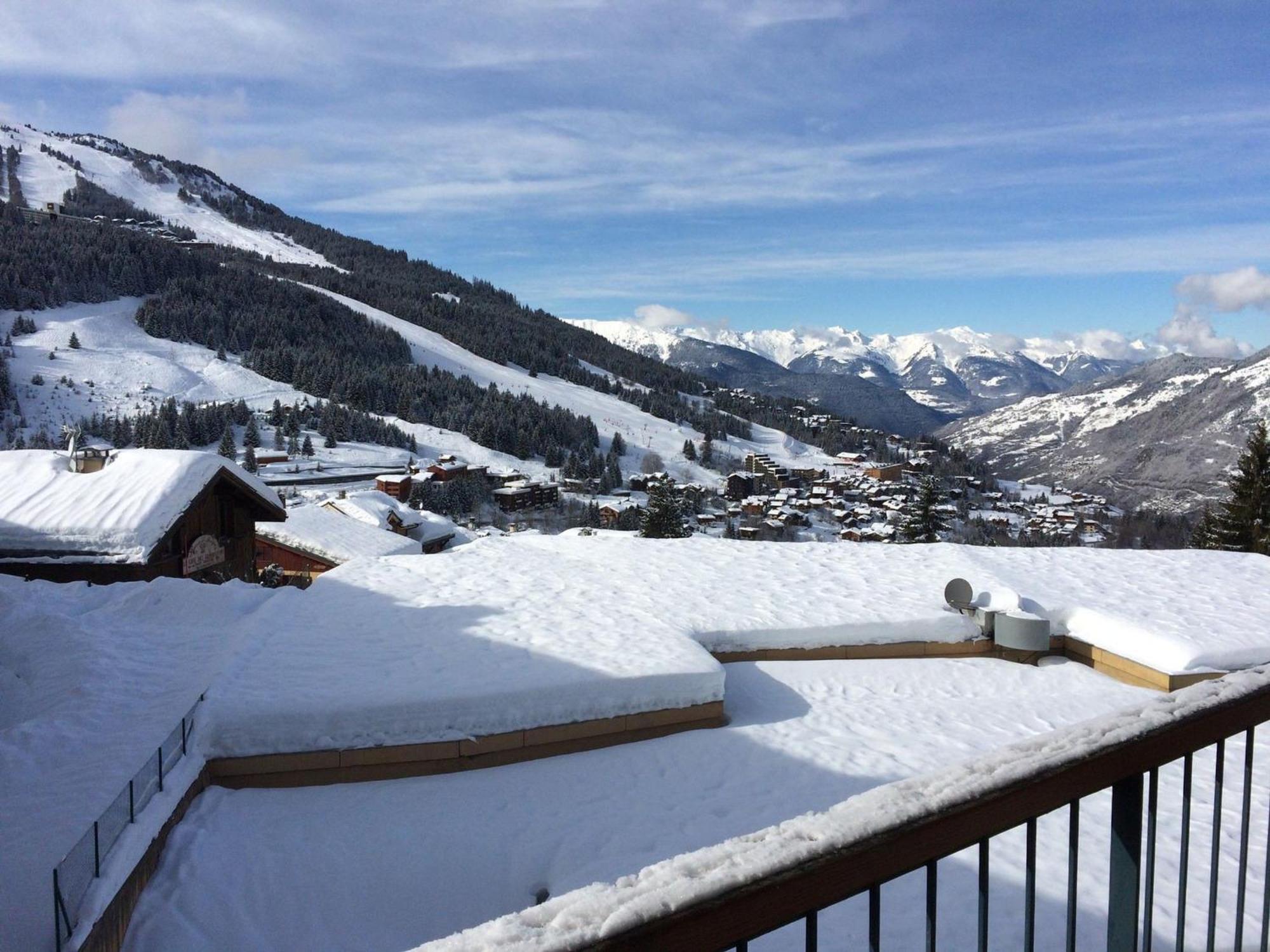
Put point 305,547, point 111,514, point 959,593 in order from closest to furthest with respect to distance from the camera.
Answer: point 959,593
point 111,514
point 305,547

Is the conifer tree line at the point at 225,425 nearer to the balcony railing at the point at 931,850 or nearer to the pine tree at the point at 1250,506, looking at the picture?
the pine tree at the point at 1250,506

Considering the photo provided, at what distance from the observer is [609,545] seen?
12648 mm


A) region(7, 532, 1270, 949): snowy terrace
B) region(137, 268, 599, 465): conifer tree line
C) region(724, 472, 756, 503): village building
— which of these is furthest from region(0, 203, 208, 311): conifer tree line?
region(7, 532, 1270, 949): snowy terrace

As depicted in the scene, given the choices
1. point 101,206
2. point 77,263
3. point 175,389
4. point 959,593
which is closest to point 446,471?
point 175,389

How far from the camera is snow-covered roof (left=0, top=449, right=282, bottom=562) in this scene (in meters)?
11.5

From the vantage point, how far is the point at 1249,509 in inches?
899

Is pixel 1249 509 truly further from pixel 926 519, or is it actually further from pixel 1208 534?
pixel 926 519

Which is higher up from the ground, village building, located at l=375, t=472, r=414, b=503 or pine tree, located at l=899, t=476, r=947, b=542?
pine tree, located at l=899, t=476, r=947, b=542

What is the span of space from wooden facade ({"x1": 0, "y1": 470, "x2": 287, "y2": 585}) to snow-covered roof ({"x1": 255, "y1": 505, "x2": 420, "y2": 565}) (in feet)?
24.2

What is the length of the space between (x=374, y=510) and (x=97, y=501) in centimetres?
2335

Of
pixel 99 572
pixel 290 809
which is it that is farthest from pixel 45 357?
pixel 290 809

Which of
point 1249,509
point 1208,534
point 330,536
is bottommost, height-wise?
point 330,536

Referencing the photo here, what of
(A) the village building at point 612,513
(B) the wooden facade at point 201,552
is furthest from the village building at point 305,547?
(A) the village building at point 612,513

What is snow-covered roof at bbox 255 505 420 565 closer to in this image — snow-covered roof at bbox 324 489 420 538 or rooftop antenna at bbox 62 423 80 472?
snow-covered roof at bbox 324 489 420 538
